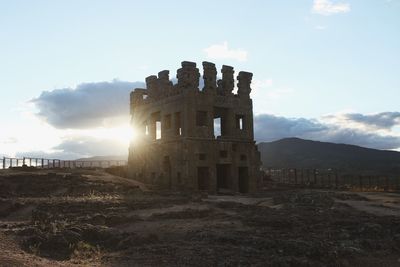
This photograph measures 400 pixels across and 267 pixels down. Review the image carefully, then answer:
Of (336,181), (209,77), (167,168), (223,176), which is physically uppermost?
(209,77)

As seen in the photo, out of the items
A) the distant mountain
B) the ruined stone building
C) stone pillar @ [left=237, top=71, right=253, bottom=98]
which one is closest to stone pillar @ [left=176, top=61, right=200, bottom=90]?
the ruined stone building

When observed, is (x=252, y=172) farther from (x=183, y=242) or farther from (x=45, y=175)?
(x=183, y=242)

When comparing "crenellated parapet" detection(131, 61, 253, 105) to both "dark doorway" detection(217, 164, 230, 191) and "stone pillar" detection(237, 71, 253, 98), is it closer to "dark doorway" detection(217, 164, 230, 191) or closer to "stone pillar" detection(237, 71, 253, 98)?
"stone pillar" detection(237, 71, 253, 98)

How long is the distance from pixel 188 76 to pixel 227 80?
338 cm

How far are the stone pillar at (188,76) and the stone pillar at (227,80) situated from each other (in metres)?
2.50

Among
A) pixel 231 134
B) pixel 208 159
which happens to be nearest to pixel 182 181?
pixel 208 159

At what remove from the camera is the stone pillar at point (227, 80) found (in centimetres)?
3092

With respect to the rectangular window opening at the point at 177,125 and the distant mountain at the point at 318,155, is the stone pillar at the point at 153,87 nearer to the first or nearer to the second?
the rectangular window opening at the point at 177,125

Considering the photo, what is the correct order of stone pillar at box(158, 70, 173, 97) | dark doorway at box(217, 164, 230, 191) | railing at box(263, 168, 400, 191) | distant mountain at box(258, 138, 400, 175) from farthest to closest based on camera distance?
1. distant mountain at box(258, 138, 400, 175)
2. railing at box(263, 168, 400, 191)
3. stone pillar at box(158, 70, 173, 97)
4. dark doorway at box(217, 164, 230, 191)

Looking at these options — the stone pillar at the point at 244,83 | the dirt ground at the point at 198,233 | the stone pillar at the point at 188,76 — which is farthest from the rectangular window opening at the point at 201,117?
the dirt ground at the point at 198,233

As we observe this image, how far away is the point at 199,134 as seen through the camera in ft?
94.4

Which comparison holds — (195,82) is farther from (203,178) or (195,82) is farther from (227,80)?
(203,178)

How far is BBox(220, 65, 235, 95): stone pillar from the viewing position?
30.9 m

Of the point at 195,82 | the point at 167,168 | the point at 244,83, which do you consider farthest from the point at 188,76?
the point at 167,168
